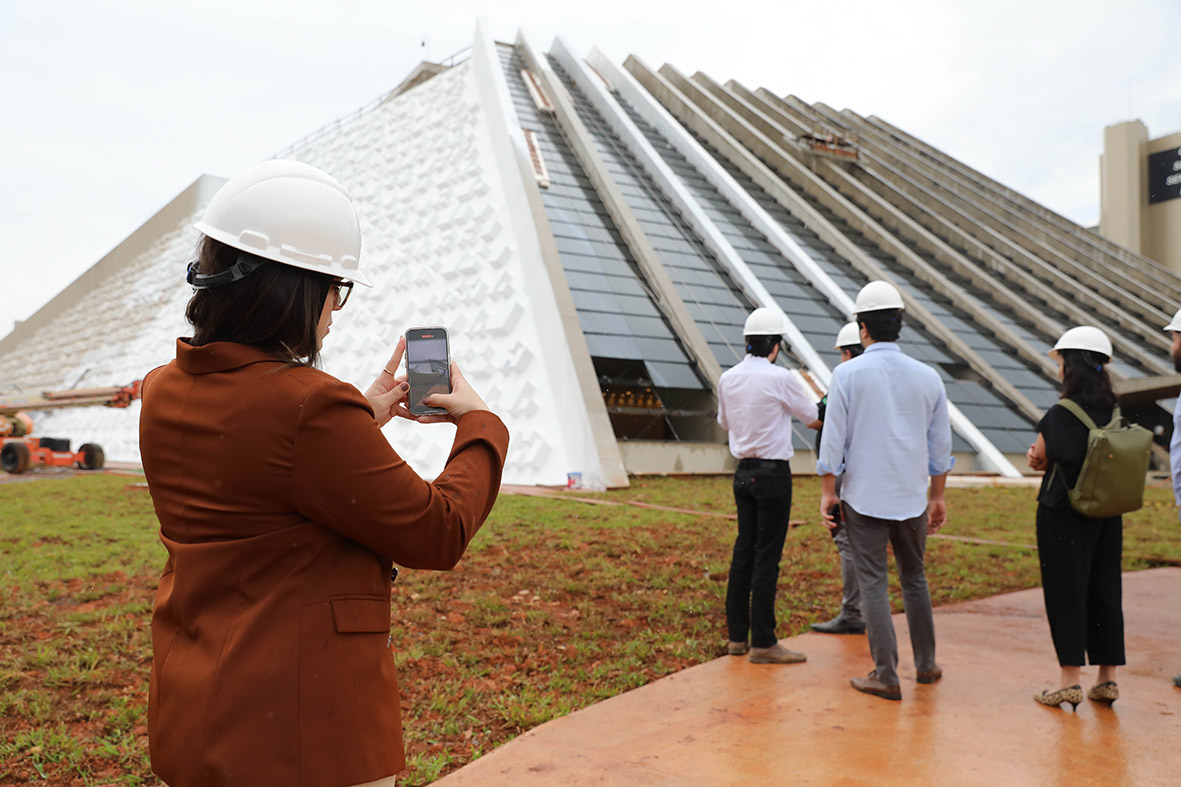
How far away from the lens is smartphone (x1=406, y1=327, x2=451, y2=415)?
174 cm

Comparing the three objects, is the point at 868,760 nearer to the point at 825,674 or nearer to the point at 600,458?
the point at 825,674

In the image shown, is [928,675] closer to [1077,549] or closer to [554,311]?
[1077,549]

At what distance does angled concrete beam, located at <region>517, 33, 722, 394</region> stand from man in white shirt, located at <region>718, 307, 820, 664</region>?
6.49 metres

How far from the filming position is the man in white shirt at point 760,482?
444 cm

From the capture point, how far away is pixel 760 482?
451 cm

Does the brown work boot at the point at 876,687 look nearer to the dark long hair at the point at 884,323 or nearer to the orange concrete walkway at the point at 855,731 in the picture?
the orange concrete walkway at the point at 855,731

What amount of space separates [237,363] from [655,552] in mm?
5718

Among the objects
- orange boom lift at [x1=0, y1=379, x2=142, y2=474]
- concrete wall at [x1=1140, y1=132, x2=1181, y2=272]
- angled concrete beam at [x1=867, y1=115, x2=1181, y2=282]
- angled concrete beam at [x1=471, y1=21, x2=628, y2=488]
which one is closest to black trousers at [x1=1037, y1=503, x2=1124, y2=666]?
angled concrete beam at [x1=471, y1=21, x2=628, y2=488]

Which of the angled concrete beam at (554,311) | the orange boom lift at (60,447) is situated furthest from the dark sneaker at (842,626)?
the orange boom lift at (60,447)

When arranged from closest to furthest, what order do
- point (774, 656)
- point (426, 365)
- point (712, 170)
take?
point (426, 365)
point (774, 656)
point (712, 170)

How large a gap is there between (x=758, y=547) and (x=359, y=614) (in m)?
3.43

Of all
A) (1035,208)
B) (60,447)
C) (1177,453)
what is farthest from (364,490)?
(1035,208)

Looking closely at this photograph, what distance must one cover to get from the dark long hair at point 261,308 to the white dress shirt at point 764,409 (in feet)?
11.0

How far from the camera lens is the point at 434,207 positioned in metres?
16.5
